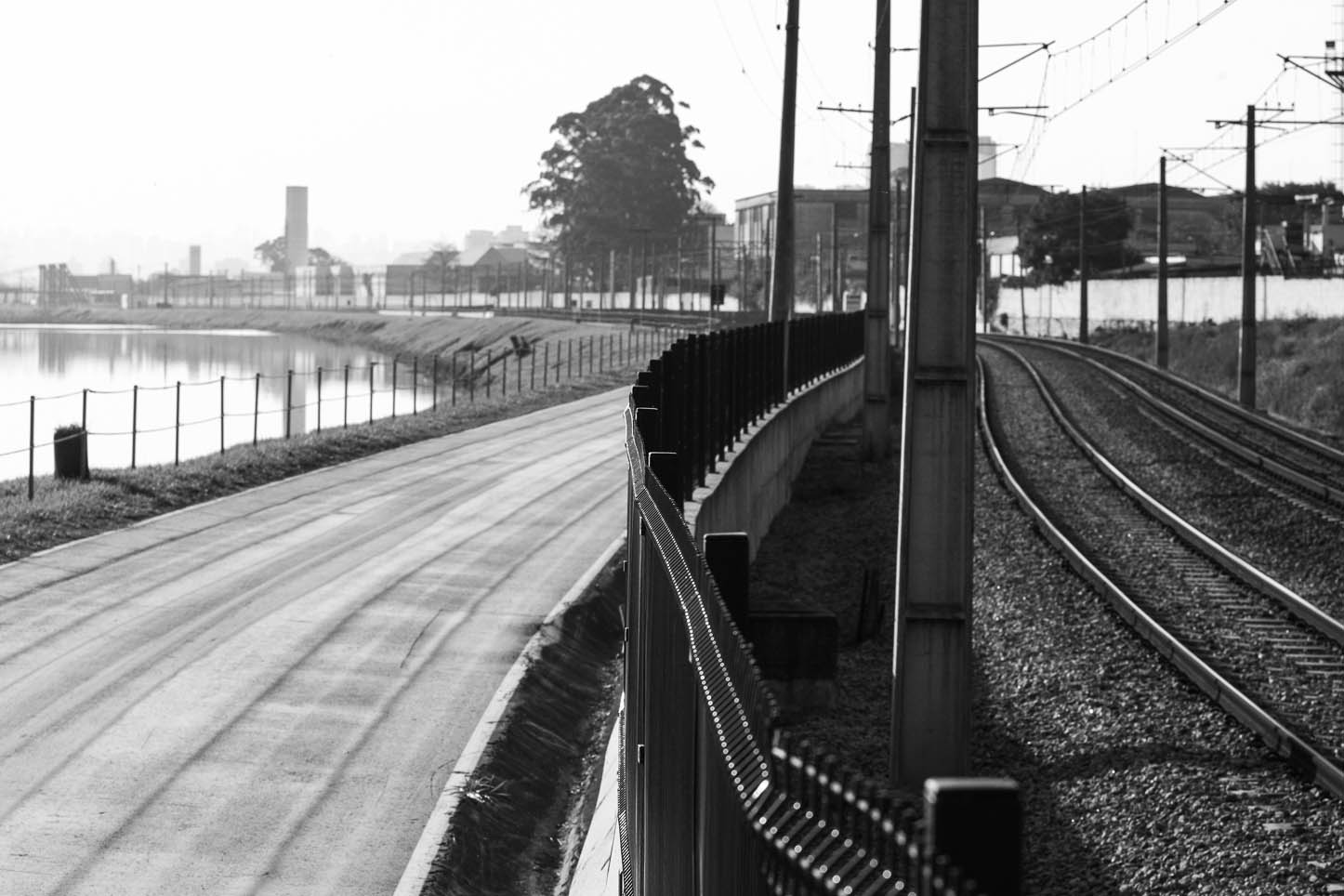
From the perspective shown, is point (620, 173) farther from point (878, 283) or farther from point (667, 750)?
point (667, 750)

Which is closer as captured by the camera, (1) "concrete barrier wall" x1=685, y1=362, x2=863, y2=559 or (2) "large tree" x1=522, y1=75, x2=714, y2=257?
(1) "concrete barrier wall" x1=685, y1=362, x2=863, y2=559

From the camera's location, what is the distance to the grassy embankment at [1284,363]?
1759 inches

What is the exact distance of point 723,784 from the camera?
355cm

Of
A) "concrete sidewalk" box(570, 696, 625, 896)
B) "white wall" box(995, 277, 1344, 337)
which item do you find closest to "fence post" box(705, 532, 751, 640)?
"concrete sidewalk" box(570, 696, 625, 896)

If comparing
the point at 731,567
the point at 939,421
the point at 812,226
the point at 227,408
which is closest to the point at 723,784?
the point at 731,567

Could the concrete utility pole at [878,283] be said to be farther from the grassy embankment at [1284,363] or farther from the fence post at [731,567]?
the fence post at [731,567]

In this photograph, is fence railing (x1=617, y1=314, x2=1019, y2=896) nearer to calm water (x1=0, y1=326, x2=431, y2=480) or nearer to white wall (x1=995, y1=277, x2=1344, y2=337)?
calm water (x1=0, y1=326, x2=431, y2=480)

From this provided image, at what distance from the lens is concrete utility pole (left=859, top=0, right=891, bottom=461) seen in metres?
31.5

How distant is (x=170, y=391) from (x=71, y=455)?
127 feet

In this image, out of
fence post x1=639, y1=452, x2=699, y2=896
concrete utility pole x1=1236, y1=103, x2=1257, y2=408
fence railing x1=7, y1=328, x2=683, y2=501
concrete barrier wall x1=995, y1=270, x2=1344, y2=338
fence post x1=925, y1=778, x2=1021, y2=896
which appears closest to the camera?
fence post x1=925, y1=778, x2=1021, y2=896

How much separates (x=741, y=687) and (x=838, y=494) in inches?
1019

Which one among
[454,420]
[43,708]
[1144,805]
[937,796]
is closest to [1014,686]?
[1144,805]

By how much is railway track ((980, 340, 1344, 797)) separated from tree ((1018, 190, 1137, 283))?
76406 mm

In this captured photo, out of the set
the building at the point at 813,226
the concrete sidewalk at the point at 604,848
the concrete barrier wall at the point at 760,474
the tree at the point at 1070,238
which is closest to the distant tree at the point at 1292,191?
the tree at the point at 1070,238
